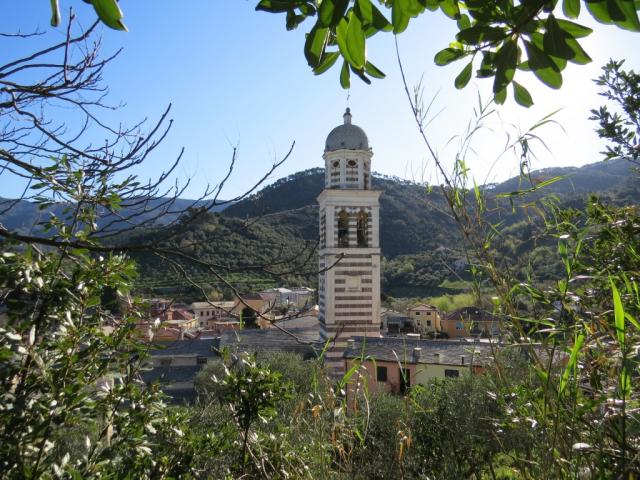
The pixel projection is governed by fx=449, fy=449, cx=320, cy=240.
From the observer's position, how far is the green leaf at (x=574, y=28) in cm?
88

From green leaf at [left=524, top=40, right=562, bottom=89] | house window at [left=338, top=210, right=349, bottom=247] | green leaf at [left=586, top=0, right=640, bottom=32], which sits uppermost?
house window at [left=338, top=210, right=349, bottom=247]

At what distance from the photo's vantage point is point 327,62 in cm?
114

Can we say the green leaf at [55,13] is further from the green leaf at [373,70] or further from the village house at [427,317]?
the village house at [427,317]

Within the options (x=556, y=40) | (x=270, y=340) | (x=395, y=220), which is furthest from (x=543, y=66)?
(x=395, y=220)

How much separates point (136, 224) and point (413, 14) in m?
1.42

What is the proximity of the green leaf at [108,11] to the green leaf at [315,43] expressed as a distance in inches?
14.7

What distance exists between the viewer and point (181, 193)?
203 cm

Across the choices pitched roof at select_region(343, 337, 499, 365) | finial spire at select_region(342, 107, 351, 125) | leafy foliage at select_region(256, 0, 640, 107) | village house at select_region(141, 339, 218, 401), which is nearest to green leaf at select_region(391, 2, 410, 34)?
leafy foliage at select_region(256, 0, 640, 107)

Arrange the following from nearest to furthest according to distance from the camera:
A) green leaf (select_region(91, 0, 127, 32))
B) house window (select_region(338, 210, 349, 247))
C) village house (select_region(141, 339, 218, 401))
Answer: green leaf (select_region(91, 0, 127, 32)) → house window (select_region(338, 210, 349, 247)) → village house (select_region(141, 339, 218, 401))

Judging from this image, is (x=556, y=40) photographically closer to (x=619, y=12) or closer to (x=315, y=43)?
(x=619, y=12)

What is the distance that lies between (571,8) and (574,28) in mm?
55

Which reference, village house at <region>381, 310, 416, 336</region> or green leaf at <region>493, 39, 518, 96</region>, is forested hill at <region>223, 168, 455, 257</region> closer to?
village house at <region>381, 310, 416, 336</region>

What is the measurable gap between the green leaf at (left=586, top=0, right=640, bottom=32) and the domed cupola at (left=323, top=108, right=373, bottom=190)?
11946 mm

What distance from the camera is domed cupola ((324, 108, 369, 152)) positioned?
12.7 m
